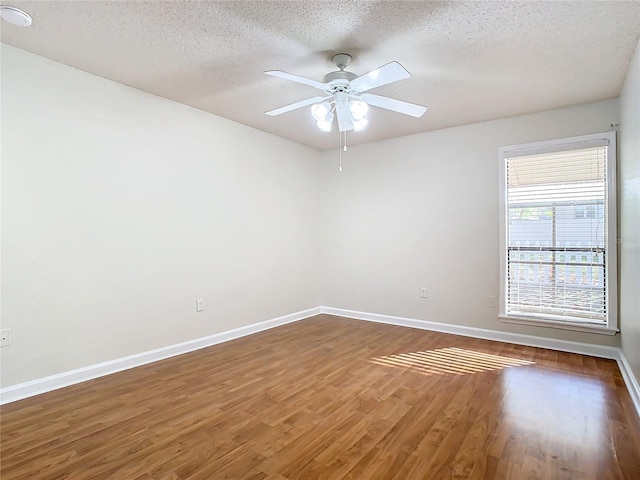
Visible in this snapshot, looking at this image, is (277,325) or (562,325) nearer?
(562,325)

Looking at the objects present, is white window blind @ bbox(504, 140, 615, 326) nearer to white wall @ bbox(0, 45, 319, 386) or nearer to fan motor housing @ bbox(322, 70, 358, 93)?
fan motor housing @ bbox(322, 70, 358, 93)

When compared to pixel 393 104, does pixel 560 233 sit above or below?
below

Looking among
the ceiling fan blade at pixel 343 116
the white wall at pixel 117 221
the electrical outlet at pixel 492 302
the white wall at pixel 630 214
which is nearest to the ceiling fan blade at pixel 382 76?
the ceiling fan blade at pixel 343 116

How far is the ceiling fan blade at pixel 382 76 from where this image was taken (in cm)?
204

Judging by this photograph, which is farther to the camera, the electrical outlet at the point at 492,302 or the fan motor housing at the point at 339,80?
the electrical outlet at the point at 492,302

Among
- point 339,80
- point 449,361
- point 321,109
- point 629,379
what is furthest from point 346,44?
point 629,379

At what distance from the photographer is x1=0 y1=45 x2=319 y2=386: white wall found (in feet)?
8.35

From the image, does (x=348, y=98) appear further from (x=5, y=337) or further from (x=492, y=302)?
(x=5, y=337)

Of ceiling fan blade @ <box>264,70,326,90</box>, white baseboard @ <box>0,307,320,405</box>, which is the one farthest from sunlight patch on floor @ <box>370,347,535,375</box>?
ceiling fan blade @ <box>264,70,326,90</box>

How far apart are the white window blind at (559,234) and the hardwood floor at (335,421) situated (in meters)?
0.58

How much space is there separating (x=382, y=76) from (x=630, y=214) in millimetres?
2332

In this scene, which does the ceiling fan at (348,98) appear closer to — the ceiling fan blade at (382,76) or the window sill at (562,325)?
the ceiling fan blade at (382,76)

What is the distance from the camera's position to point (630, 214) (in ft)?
9.03

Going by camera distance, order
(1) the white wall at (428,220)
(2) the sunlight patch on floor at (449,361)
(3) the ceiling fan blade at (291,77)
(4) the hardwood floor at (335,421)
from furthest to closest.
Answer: (1) the white wall at (428,220), (2) the sunlight patch on floor at (449,361), (3) the ceiling fan blade at (291,77), (4) the hardwood floor at (335,421)
